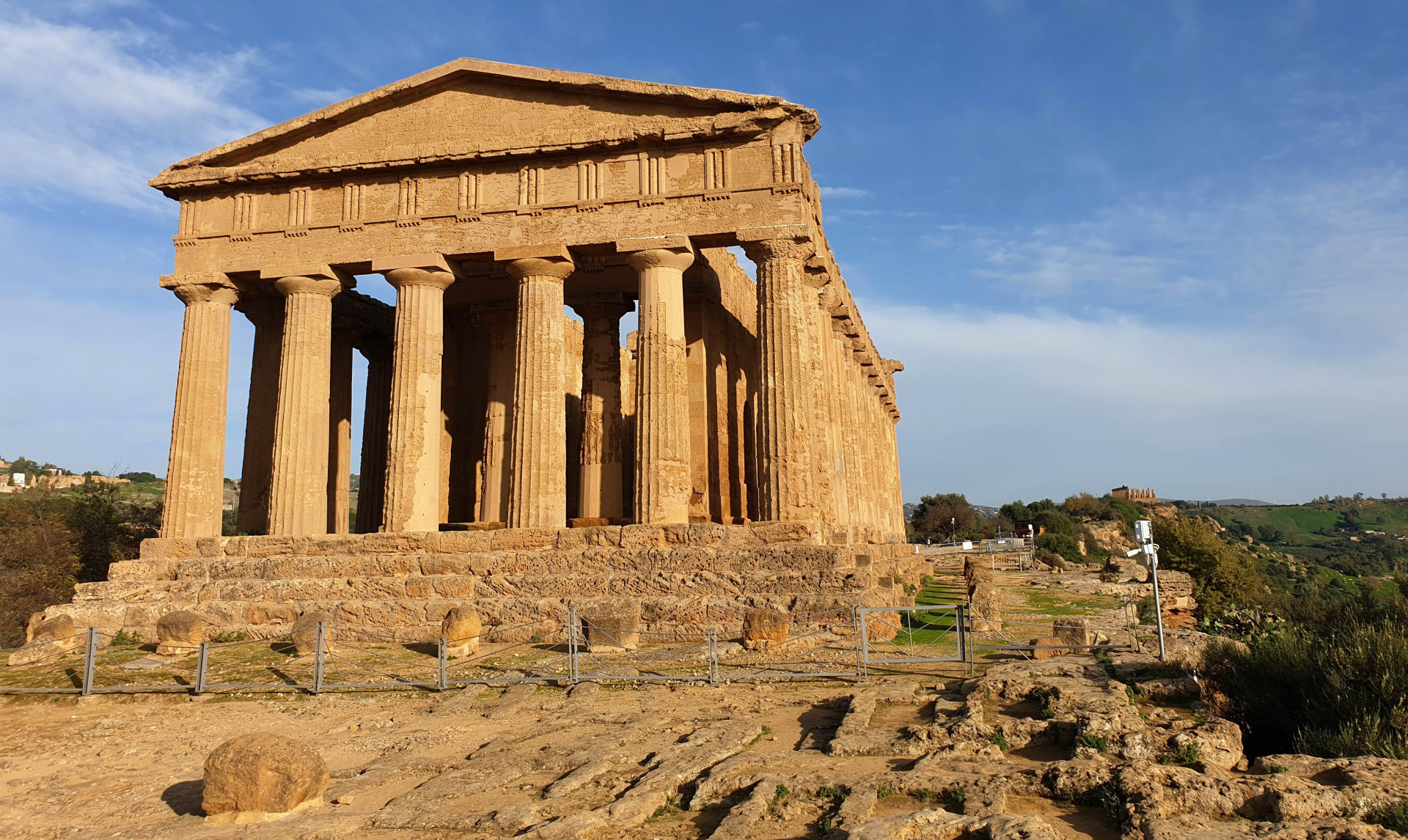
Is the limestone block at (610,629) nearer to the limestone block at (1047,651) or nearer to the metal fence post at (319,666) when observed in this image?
the metal fence post at (319,666)

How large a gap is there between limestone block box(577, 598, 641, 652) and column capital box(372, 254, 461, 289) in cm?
896

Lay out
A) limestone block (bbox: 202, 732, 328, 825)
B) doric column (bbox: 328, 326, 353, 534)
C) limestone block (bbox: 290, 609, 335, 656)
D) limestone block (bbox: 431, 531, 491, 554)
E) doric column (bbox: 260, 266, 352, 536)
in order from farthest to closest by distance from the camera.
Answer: doric column (bbox: 328, 326, 353, 534) → doric column (bbox: 260, 266, 352, 536) → limestone block (bbox: 431, 531, 491, 554) → limestone block (bbox: 290, 609, 335, 656) → limestone block (bbox: 202, 732, 328, 825)

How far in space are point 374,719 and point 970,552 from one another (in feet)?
145

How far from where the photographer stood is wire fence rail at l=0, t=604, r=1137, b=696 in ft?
37.7

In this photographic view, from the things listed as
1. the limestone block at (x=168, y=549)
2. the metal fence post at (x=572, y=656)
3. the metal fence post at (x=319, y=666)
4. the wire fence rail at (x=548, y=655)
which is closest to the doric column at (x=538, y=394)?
the wire fence rail at (x=548, y=655)

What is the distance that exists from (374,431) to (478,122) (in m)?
10.0

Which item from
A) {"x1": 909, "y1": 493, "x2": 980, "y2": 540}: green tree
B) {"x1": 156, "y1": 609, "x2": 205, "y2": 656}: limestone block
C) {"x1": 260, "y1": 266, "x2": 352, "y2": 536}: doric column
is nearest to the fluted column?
{"x1": 260, "y1": 266, "x2": 352, "y2": 536}: doric column

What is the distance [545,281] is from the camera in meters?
19.3

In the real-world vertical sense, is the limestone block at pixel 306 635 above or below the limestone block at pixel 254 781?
above

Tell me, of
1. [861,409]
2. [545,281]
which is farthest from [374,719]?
[861,409]

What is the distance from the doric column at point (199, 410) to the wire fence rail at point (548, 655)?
4.49 meters

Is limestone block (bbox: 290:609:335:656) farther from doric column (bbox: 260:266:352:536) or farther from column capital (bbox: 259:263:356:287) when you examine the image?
column capital (bbox: 259:263:356:287)

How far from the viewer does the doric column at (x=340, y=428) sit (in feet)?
80.8

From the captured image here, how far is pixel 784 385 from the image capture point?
58.7ft
